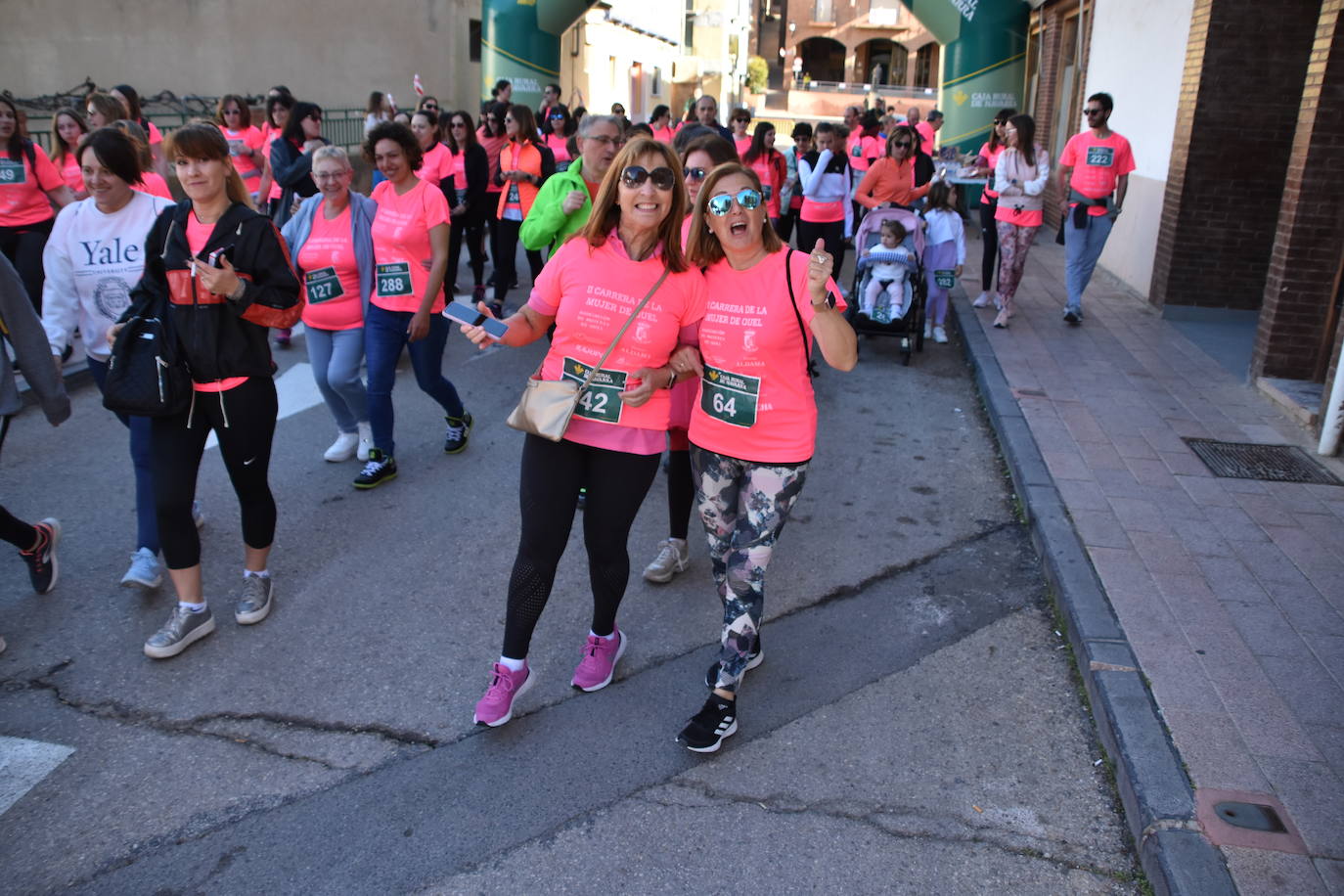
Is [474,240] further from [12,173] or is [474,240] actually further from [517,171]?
[12,173]

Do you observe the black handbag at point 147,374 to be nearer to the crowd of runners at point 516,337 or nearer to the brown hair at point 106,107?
the crowd of runners at point 516,337

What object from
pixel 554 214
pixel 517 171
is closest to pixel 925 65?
pixel 517 171

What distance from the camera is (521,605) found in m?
3.56

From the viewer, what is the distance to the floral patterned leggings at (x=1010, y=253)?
933 centimetres

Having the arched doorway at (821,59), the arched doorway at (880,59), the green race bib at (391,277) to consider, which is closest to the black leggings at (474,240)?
the green race bib at (391,277)

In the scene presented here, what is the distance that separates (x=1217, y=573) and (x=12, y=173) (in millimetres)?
7769

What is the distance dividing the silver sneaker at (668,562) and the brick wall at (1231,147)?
6.94m

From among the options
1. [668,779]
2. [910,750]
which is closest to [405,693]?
[668,779]

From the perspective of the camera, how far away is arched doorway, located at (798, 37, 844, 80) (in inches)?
2896

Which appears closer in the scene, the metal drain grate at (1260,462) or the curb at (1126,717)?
the curb at (1126,717)

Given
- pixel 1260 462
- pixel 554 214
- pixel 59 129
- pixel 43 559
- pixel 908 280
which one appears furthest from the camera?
pixel 908 280

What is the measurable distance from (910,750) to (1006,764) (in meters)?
0.32

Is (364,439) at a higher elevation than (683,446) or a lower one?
lower

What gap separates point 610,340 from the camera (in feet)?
11.2
